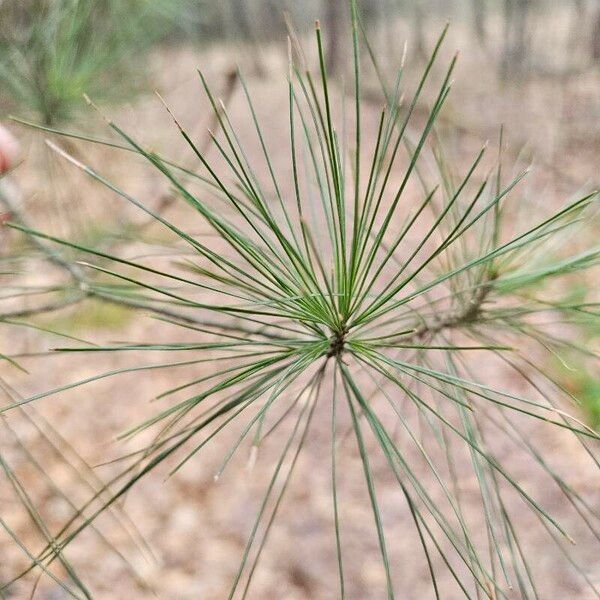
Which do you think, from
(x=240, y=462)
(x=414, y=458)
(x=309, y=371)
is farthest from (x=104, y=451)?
(x=414, y=458)

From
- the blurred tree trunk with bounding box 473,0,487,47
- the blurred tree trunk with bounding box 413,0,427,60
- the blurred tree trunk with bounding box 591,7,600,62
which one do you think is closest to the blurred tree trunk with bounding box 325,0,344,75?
the blurred tree trunk with bounding box 413,0,427,60

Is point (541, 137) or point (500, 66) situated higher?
point (500, 66)

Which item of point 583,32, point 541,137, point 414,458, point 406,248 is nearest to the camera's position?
point 414,458

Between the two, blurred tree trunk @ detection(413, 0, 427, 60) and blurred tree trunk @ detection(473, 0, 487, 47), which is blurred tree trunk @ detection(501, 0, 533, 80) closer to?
blurred tree trunk @ detection(473, 0, 487, 47)

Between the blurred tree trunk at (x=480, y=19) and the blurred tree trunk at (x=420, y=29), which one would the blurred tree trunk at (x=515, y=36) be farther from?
the blurred tree trunk at (x=420, y=29)

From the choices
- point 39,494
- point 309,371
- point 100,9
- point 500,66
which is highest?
point 500,66

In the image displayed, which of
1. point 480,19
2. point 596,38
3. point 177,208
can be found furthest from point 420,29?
point 177,208

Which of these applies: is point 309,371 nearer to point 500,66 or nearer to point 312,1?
point 500,66
